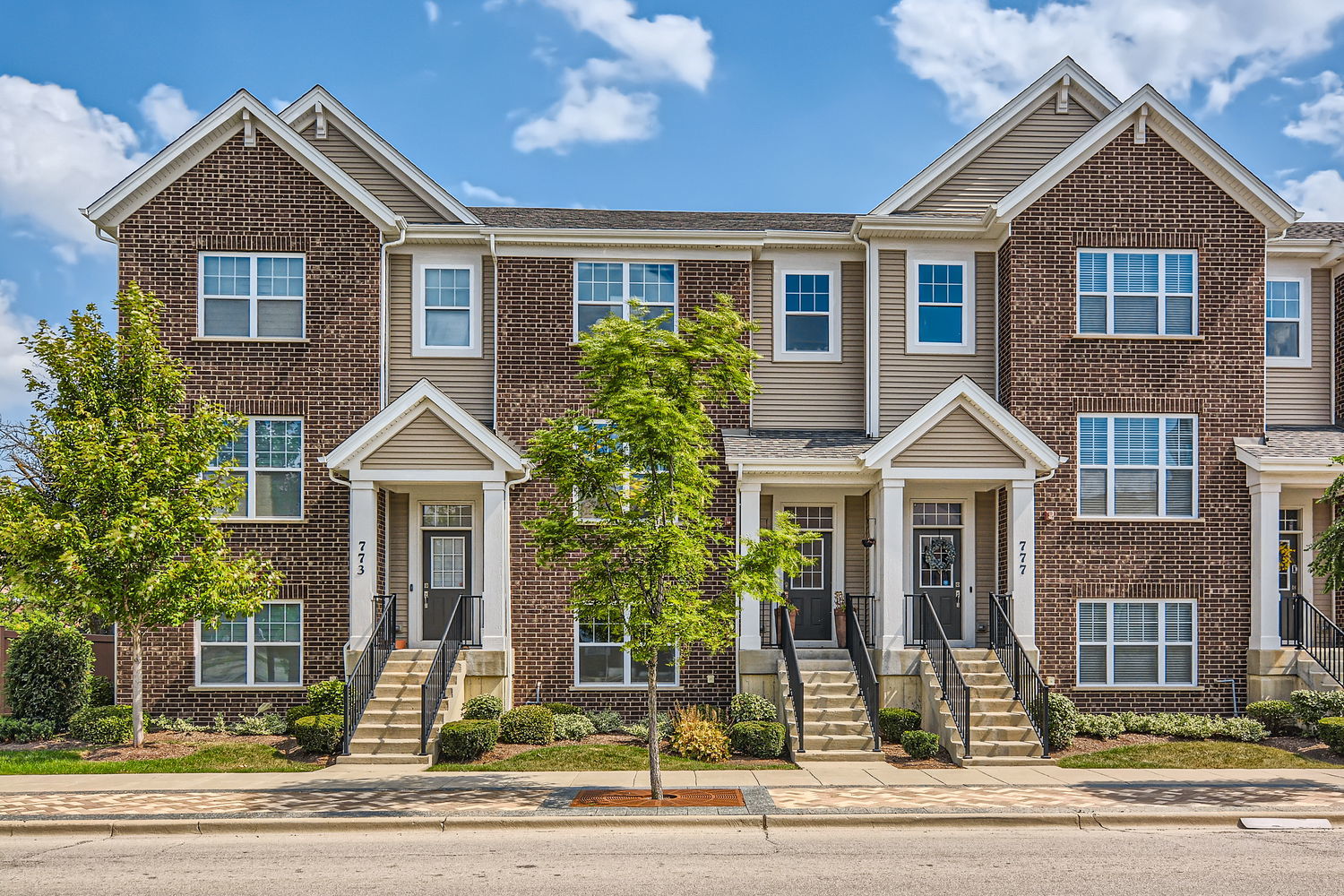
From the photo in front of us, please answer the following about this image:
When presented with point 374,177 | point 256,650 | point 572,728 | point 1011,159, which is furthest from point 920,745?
point 374,177

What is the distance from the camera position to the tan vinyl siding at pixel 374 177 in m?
21.5

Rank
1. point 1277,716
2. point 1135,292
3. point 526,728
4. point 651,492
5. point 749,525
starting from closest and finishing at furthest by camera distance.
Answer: point 651,492
point 526,728
point 1277,716
point 749,525
point 1135,292

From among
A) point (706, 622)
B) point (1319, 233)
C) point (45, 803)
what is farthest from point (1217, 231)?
point (45, 803)

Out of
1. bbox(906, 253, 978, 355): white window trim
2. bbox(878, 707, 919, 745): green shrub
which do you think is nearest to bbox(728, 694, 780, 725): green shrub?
bbox(878, 707, 919, 745): green shrub

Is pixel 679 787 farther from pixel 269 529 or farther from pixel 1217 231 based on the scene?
pixel 1217 231

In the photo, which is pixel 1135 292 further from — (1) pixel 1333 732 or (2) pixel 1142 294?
(1) pixel 1333 732

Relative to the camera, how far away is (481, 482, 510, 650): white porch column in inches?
737

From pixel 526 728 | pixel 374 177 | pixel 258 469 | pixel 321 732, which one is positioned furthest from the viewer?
pixel 374 177

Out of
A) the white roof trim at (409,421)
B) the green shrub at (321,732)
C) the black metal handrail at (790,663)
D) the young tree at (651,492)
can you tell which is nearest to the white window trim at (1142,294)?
the black metal handrail at (790,663)

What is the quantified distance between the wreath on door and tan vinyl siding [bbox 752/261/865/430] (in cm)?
263

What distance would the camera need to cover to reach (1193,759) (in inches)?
642

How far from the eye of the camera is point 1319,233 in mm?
22344

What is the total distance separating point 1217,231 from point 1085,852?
532 inches

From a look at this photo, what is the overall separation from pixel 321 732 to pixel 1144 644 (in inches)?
558
